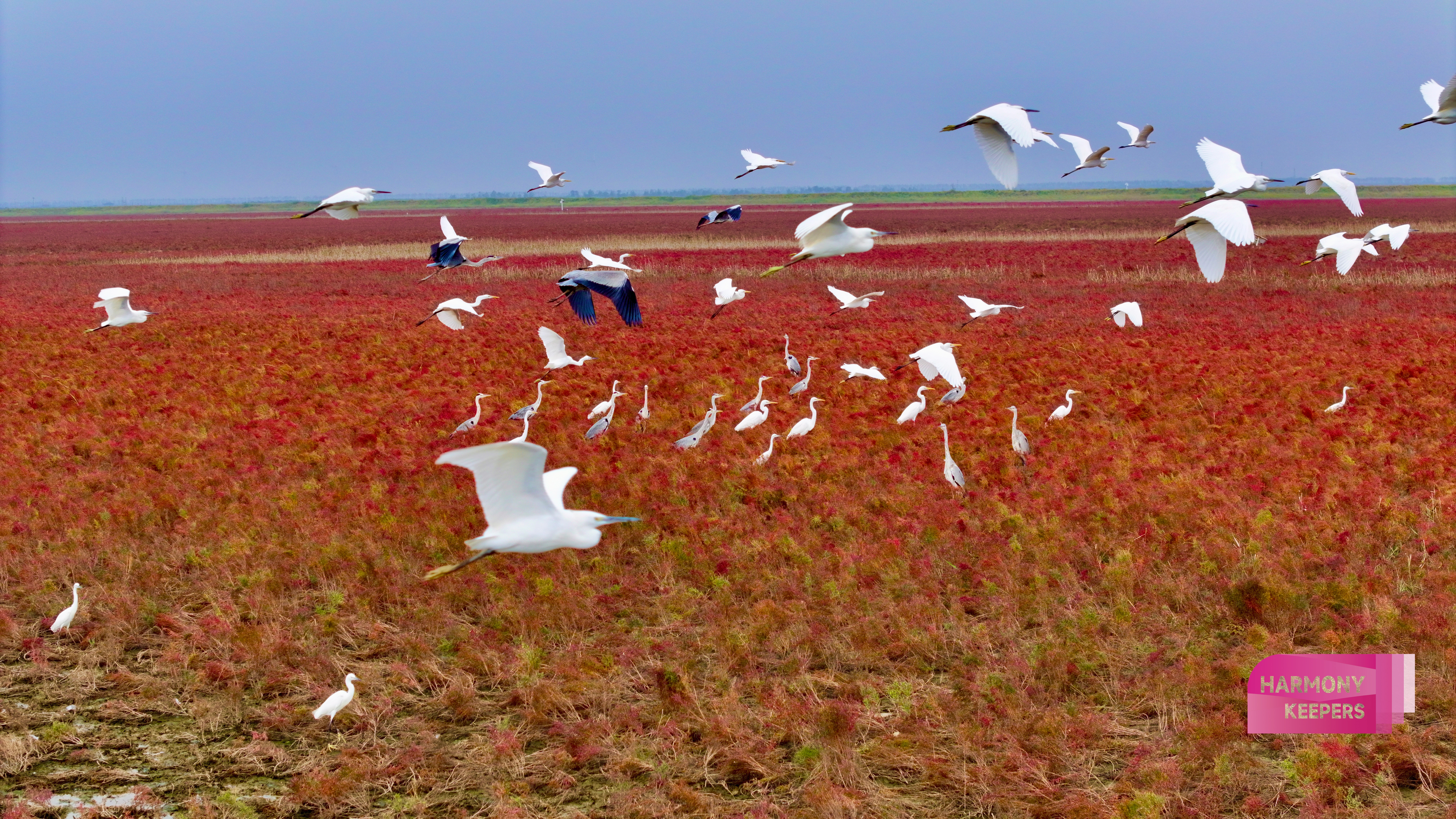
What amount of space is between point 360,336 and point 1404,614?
17.7 metres

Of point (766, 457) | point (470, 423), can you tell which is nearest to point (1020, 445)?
point (766, 457)

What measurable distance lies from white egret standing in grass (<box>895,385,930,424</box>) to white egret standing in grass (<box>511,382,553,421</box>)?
406cm

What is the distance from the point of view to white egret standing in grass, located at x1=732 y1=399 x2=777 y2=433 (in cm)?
1176

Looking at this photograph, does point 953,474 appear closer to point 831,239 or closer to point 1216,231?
point 831,239

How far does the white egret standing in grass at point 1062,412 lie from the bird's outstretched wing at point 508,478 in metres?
7.99

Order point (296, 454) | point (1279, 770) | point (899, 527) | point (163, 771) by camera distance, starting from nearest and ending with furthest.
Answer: point (1279, 770)
point (163, 771)
point (899, 527)
point (296, 454)

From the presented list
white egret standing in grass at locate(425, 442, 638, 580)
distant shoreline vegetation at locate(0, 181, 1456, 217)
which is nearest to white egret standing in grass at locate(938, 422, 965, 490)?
white egret standing in grass at locate(425, 442, 638, 580)

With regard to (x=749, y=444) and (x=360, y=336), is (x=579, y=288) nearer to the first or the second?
(x=749, y=444)

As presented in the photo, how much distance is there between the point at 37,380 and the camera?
1524cm

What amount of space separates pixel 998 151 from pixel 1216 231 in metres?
1.99

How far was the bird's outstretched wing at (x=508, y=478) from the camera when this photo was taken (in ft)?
16.1

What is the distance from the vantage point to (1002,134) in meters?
Answer: 9.49

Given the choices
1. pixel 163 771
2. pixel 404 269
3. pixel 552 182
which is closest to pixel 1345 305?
pixel 552 182

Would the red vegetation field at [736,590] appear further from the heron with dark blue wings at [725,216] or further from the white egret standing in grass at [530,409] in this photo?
the heron with dark blue wings at [725,216]
